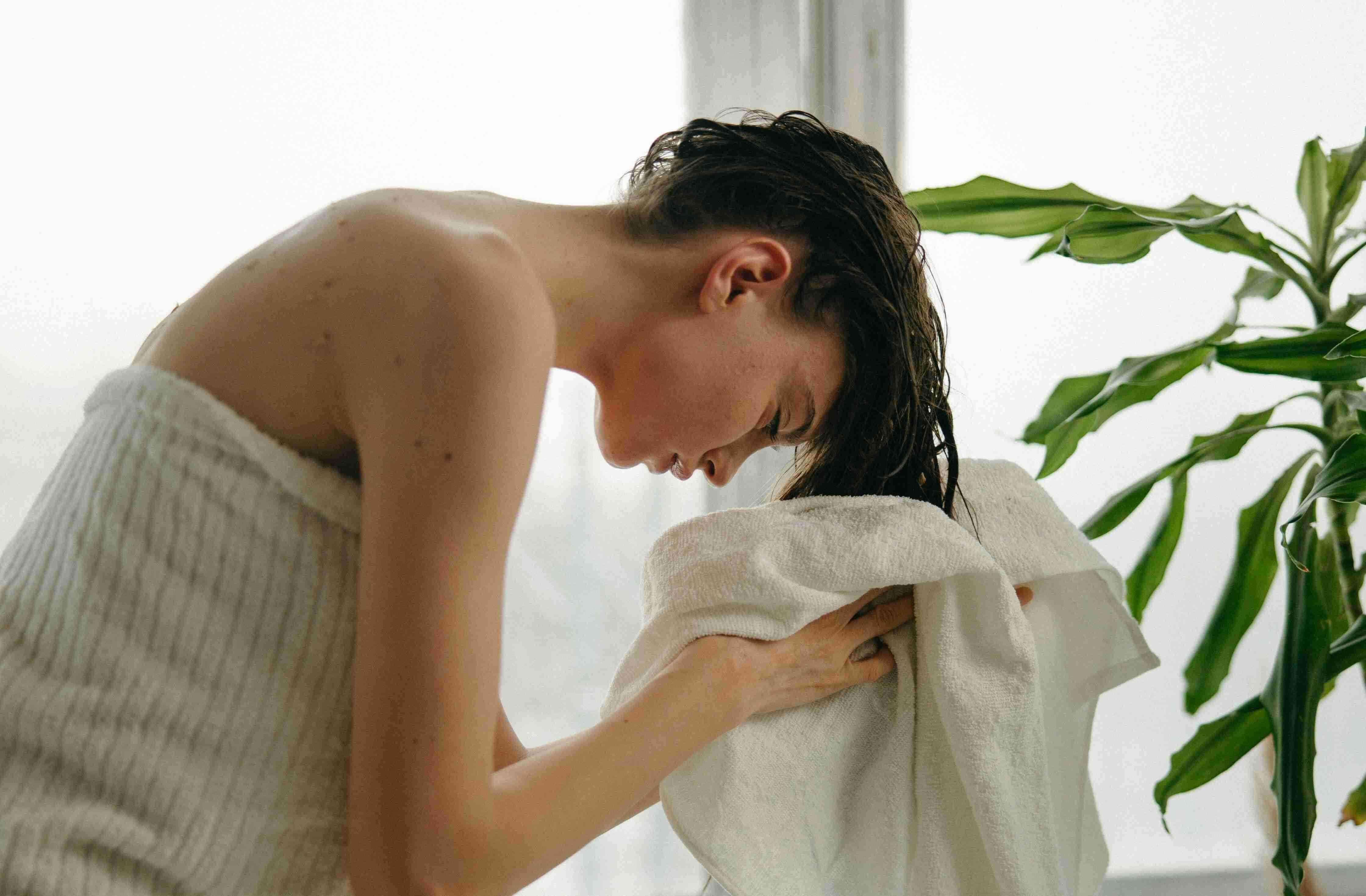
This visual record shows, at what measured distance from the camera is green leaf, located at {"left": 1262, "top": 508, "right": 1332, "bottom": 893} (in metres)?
0.87

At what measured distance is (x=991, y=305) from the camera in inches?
54.4

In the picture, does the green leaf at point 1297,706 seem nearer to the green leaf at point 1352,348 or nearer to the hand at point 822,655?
the green leaf at point 1352,348

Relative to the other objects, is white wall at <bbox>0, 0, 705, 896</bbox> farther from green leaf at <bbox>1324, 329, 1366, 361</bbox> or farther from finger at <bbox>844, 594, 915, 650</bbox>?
green leaf at <bbox>1324, 329, 1366, 361</bbox>

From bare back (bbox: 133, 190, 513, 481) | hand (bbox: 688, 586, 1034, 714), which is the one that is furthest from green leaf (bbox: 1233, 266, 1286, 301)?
bare back (bbox: 133, 190, 513, 481)

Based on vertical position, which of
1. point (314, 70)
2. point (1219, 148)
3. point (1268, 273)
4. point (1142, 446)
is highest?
point (314, 70)

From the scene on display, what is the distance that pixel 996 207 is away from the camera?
1.06 m

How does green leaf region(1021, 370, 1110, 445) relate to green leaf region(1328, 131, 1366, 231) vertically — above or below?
below

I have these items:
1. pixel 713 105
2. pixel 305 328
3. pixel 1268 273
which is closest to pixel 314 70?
pixel 713 105

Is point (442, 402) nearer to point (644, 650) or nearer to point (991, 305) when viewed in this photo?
point (644, 650)

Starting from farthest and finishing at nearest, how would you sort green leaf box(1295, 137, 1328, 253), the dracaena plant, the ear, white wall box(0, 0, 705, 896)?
1. white wall box(0, 0, 705, 896)
2. green leaf box(1295, 137, 1328, 253)
3. the dracaena plant
4. the ear

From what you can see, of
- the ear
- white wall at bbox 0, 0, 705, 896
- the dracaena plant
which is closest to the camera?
the ear

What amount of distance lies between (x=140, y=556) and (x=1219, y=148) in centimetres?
139

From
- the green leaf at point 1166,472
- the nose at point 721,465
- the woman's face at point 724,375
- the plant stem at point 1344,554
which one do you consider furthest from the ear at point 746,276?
the plant stem at point 1344,554

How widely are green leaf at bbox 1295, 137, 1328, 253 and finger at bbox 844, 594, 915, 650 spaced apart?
0.66 metres
